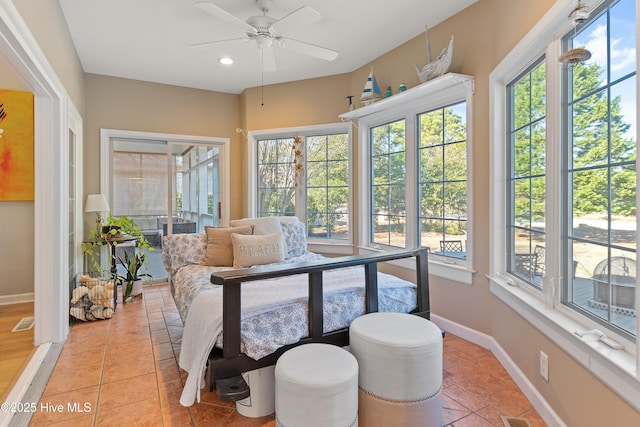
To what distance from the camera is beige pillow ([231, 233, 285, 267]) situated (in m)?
3.00

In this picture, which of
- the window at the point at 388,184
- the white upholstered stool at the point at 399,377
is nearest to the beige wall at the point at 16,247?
the window at the point at 388,184

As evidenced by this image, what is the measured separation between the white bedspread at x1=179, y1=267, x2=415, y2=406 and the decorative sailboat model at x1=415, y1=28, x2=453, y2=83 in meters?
1.80

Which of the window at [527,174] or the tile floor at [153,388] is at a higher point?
the window at [527,174]

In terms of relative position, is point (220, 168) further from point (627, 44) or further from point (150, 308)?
point (627, 44)

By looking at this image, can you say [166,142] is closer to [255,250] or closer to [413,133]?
[255,250]

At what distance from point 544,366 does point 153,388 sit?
2.31m

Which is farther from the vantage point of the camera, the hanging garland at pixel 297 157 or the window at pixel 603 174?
the hanging garland at pixel 297 157

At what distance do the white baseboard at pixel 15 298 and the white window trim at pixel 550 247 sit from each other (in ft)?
15.6

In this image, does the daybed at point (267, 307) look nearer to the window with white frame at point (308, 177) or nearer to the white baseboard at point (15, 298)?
the window with white frame at point (308, 177)

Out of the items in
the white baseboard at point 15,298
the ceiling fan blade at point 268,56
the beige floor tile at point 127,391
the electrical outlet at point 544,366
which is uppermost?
the ceiling fan blade at point 268,56

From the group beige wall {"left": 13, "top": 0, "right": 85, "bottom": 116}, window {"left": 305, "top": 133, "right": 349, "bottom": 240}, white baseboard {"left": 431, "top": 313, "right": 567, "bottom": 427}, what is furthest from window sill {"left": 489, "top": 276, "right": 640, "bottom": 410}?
beige wall {"left": 13, "top": 0, "right": 85, "bottom": 116}

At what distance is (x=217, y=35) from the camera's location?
10.9 feet

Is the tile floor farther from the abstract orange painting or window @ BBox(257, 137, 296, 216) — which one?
window @ BBox(257, 137, 296, 216)

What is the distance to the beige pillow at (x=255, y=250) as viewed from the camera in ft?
9.84
